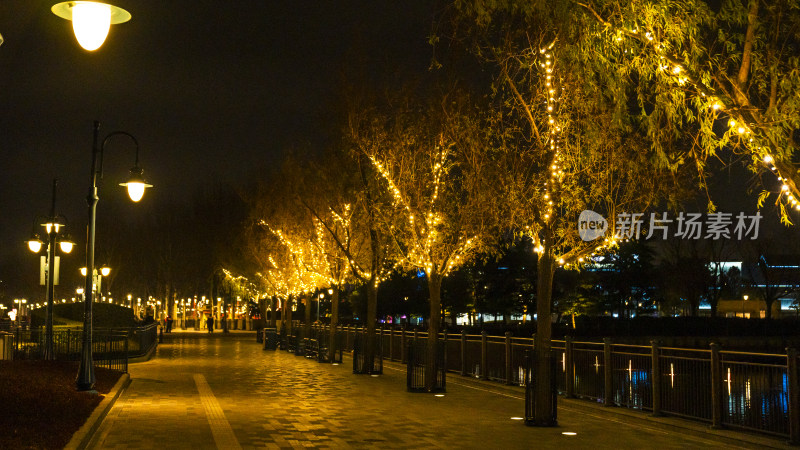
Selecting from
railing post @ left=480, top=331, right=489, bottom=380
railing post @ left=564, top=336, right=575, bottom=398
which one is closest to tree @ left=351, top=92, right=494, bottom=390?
railing post @ left=480, top=331, right=489, bottom=380

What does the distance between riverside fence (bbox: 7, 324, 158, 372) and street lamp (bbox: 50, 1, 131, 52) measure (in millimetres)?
18942

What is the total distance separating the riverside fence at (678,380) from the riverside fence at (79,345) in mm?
10744

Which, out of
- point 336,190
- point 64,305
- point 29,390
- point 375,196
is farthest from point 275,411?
point 64,305

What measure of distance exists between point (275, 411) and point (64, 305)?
32.3 m

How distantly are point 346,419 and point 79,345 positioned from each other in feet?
63.1

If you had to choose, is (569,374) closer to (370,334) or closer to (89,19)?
(370,334)

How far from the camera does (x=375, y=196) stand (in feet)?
88.6

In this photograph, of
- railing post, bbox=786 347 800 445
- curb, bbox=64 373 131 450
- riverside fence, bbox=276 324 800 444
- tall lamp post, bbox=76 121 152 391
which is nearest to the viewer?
curb, bbox=64 373 131 450

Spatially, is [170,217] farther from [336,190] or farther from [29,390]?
[29,390]

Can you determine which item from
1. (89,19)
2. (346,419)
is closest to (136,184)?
(346,419)

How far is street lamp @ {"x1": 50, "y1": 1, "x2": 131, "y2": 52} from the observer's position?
659 centimetres

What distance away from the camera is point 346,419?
1480 centimetres

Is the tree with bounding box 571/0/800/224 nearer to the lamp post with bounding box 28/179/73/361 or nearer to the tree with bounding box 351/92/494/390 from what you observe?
the tree with bounding box 351/92/494/390

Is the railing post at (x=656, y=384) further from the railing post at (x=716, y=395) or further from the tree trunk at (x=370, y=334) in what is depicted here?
the tree trunk at (x=370, y=334)
